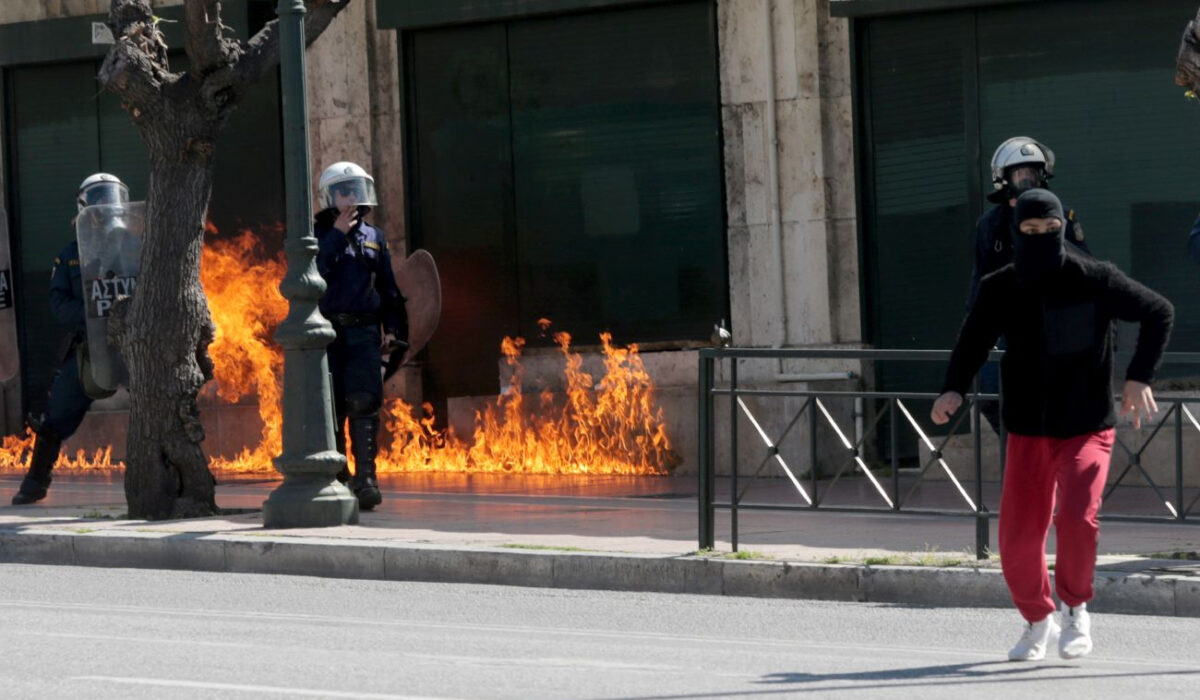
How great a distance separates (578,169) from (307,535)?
5700 mm

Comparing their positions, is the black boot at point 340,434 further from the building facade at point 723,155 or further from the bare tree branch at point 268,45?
the building facade at point 723,155

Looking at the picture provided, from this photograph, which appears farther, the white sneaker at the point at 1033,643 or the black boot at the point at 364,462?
the black boot at the point at 364,462

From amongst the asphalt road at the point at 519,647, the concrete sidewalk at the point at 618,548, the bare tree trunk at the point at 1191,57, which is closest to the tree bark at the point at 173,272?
the concrete sidewalk at the point at 618,548

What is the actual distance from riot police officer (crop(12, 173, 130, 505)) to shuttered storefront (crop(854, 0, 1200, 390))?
5316 mm

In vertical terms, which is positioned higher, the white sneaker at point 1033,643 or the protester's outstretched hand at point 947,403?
the protester's outstretched hand at point 947,403

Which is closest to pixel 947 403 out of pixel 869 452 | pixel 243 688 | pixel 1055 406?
pixel 1055 406

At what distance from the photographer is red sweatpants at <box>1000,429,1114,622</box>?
25.8ft

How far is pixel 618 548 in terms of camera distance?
36.3 ft

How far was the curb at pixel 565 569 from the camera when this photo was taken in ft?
31.6

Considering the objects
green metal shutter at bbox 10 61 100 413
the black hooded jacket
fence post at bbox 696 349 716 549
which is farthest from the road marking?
green metal shutter at bbox 10 61 100 413

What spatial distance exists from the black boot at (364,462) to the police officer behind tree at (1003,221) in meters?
4.06

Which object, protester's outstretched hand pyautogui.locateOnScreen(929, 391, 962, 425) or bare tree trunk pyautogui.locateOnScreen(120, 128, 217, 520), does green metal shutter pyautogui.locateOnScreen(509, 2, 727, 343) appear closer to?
bare tree trunk pyautogui.locateOnScreen(120, 128, 217, 520)

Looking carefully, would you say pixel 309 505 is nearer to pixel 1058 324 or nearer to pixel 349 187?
pixel 349 187

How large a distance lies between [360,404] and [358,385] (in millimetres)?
117
